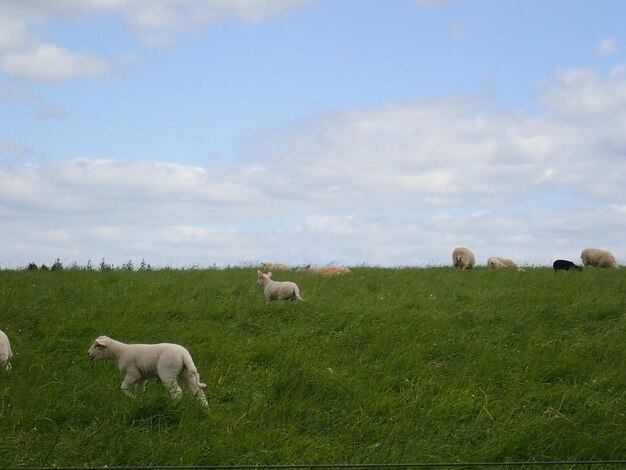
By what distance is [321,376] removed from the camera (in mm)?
11148

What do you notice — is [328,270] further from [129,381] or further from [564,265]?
[129,381]

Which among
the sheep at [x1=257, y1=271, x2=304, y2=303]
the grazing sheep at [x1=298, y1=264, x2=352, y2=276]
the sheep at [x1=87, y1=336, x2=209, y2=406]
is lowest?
the sheep at [x1=87, y1=336, x2=209, y2=406]

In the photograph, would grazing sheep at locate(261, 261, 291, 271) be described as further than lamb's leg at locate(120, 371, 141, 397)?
Yes

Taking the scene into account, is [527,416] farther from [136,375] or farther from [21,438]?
[21,438]

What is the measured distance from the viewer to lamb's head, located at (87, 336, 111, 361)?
10.8m

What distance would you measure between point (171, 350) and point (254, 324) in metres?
4.36

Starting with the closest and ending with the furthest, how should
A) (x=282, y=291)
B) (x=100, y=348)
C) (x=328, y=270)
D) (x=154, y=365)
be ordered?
(x=154, y=365)
(x=100, y=348)
(x=282, y=291)
(x=328, y=270)

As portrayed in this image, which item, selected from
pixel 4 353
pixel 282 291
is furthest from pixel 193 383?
pixel 282 291

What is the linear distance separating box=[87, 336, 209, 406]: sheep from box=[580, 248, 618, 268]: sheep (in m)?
21.6

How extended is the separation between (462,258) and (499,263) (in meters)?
1.23

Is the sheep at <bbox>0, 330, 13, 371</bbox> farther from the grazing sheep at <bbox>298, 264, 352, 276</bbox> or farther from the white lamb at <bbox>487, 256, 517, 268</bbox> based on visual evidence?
the white lamb at <bbox>487, 256, 517, 268</bbox>

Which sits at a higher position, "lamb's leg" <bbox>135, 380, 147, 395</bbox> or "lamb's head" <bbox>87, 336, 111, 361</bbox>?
"lamb's head" <bbox>87, 336, 111, 361</bbox>

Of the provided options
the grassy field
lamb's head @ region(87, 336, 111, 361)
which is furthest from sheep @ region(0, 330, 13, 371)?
lamb's head @ region(87, 336, 111, 361)

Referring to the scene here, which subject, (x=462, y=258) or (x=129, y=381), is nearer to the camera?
(x=129, y=381)
